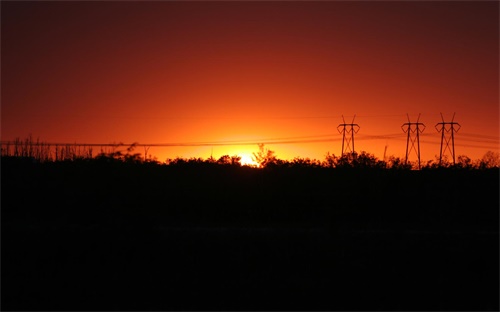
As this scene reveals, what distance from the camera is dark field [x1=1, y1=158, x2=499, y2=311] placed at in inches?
1043

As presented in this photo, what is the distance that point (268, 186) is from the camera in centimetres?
3866

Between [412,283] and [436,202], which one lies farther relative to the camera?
[436,202]

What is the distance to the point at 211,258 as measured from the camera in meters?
28.2

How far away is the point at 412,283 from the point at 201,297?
322 inches

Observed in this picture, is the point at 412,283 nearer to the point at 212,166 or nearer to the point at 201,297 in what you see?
the point at 201,297

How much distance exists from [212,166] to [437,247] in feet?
51.9

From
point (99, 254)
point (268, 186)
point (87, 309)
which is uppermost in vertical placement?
point (268, 186)

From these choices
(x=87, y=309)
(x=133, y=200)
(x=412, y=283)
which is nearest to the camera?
(x=87, y=309)

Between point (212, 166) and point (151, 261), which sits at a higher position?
point (212, 166)

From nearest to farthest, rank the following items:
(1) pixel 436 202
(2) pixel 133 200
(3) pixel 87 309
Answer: (3) pixel 87 309 < (2) pixel 133 200 < (1) pixel 436 202

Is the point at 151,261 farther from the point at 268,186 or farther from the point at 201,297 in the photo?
the point at 268,186

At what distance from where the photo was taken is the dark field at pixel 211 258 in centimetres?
2650

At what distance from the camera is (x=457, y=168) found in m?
42.7

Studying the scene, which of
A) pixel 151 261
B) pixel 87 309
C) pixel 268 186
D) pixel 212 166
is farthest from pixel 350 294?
pixel 212 166
